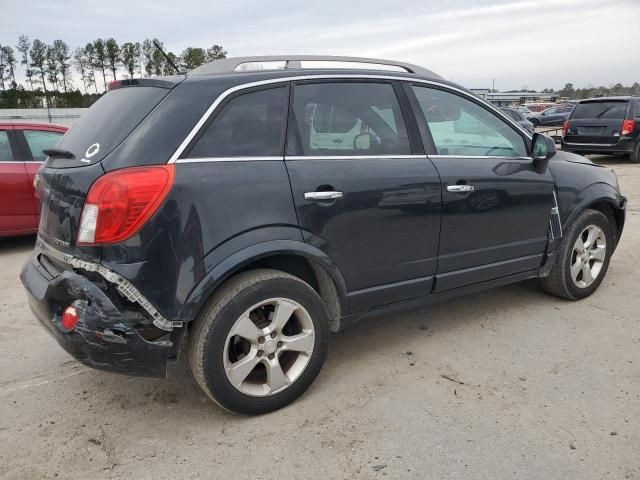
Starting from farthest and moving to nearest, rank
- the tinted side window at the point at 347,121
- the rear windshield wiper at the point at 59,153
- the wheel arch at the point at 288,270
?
the tinted side window at the point at 347,121 → the rear windshield wiper at the point at 59,153 → the wheel arch at the point at 288,270

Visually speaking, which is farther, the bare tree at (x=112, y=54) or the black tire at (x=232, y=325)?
the bare tree at (x=112, y=54)

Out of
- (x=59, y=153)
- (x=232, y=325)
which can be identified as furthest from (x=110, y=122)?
(x=232, y=325)

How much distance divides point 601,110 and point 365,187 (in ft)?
39.3

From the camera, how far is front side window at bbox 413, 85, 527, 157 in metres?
3.44

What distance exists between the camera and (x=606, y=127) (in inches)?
496

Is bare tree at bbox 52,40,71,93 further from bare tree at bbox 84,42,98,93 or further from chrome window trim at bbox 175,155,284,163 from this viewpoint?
chrome window trim at bbox 175,155,284,163

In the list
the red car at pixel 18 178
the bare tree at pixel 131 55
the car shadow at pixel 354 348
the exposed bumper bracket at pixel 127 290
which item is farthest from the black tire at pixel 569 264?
the bare tree at pixel 131 55

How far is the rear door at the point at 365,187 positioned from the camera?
2.87m

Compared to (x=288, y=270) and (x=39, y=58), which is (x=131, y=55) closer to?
(x=39, y=58)

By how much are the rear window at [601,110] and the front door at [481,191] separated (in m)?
10.3

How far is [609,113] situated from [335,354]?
39.1 ft

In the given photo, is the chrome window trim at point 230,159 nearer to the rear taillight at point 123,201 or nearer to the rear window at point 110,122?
the rear taillight at point 123,201

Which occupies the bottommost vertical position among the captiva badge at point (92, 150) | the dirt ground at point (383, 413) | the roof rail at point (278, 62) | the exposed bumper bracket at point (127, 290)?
the dirt ground at point (383, 413)

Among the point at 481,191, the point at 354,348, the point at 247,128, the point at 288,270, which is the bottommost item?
the point at 354,348
